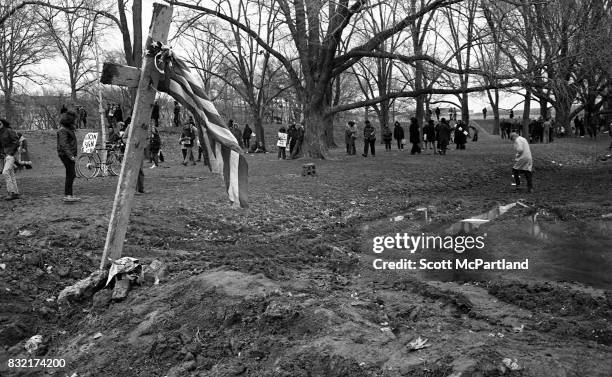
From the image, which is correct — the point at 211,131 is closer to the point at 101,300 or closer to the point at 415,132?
the point at 101,300

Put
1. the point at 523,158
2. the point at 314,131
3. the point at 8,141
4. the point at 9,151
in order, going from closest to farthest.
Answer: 1. the point at 9,151
2. the point at 8,141
3. the point at 523,158
4. the point at 314,131

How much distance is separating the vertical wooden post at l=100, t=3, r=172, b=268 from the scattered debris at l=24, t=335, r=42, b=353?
3.51ft

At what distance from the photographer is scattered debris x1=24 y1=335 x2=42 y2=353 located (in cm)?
571

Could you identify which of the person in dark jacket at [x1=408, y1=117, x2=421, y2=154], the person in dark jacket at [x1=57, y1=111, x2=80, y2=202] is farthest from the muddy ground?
the person in dark jacket at [x1=408, y1=117, x2=421, y2=154]

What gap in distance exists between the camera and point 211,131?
20.5 feet

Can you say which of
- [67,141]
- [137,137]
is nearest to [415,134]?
Result: [67,141]

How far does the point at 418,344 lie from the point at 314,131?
20006 millimetres

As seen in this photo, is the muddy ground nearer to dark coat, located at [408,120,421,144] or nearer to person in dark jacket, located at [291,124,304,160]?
person in dark jacket, located at [291,124,304,160]

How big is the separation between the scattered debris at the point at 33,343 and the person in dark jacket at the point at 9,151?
8.02m

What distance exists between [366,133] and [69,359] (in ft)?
72.7

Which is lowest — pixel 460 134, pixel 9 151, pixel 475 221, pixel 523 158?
pixel 475 221

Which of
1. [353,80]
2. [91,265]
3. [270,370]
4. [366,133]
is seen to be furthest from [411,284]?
[353,80]

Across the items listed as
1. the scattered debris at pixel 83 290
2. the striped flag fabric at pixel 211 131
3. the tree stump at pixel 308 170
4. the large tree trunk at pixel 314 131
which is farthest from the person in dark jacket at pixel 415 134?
the scattered debris at pixel 83 290

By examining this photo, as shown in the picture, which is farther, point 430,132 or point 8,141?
point 430,132
